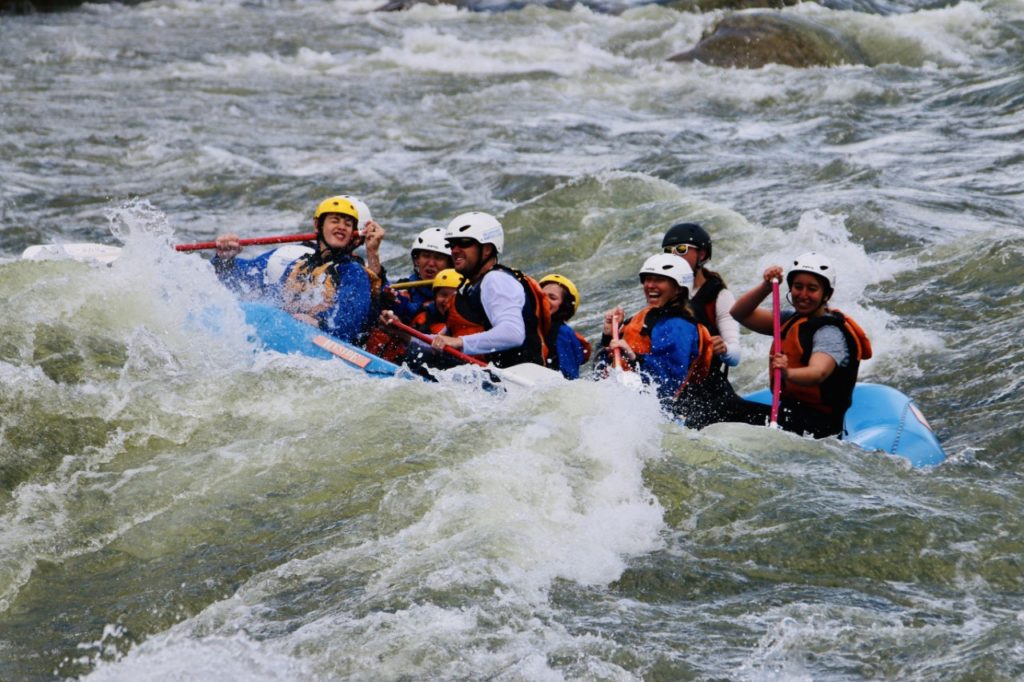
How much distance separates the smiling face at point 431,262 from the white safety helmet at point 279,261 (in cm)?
91

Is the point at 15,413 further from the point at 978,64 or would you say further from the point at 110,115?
the point at 978,64

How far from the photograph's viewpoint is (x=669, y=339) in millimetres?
7445

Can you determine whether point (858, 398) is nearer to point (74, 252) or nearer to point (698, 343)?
point (698, 343)

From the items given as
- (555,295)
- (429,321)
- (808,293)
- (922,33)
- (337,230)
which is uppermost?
(922,33)

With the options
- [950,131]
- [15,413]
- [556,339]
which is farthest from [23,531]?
[950,131]

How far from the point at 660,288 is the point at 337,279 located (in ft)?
7.39

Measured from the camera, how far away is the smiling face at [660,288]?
24.5 ft

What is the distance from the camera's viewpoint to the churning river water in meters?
5.30

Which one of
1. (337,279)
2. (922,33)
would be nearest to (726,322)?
(337,279)

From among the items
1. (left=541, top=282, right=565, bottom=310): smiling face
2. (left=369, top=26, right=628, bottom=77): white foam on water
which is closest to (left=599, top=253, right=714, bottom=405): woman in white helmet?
(left=541, top=282, right=565, bottom=310): smiling face

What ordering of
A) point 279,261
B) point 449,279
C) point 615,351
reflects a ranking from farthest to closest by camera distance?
point 279,261 < point 449,279 < point 615,351

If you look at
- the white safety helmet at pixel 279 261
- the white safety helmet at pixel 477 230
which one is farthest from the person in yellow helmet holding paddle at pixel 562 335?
the white safety helmet at pixel 279 261

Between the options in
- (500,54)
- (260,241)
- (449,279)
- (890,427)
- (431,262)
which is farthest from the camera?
(500,54)

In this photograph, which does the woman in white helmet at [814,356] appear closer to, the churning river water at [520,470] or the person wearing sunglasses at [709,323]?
the person wearing sunglasses at [709,323]
